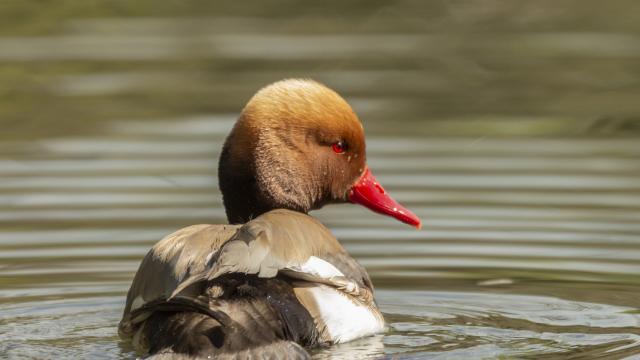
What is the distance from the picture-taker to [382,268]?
8.87m

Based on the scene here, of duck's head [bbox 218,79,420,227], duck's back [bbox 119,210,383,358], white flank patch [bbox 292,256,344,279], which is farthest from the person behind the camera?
duck's head [bbox 218,79,420,227]

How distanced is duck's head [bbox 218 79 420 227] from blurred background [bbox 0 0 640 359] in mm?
753

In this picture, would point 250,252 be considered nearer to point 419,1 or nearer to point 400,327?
point 400,327

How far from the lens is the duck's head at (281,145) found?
7.88 m

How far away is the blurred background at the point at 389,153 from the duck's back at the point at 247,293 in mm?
264

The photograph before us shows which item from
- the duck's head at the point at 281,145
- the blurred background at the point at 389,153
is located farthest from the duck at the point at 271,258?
the blurred background at the point at 389,153

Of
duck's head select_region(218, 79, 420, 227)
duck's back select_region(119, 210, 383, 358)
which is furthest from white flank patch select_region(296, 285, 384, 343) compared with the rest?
duck's head select_region(218, 79, 420, 227)

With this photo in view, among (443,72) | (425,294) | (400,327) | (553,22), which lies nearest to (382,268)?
(425,294)

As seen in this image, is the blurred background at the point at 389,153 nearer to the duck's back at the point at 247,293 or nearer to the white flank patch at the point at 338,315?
the white flank patch at the point at 338,315

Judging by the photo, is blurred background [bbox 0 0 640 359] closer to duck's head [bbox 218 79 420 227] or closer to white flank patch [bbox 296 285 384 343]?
white flank patch [bbox 296 285 384 343]

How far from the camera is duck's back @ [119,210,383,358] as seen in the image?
6523 millimetres

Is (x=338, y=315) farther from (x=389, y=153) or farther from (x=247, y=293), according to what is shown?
(x=389, y=153)

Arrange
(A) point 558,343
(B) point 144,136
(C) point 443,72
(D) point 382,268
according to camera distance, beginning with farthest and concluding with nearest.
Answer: (C) point 443,72, (B) point 144,136, (D) point 382,268, (A) point 558,343

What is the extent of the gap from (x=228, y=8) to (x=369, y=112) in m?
4.24
